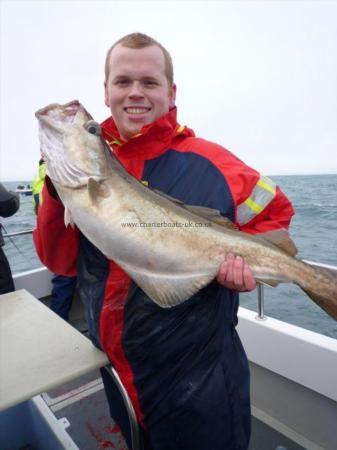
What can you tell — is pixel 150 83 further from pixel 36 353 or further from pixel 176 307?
pixel 36 353

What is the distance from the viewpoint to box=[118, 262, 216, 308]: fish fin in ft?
7.04

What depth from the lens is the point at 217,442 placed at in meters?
2.28

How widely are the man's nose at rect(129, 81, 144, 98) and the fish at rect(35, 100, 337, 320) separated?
1.25ft

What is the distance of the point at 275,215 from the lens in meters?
2.36

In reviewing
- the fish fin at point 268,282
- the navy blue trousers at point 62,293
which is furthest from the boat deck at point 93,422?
the fish fin at point 268,282

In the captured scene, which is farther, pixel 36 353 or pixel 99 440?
pixel 99 440

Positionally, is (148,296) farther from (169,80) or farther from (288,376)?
(288,376)

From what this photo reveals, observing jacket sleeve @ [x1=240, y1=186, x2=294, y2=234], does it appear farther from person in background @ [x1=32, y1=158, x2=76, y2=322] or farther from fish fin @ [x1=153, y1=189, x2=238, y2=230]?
person in background @ [x1=32, y1=158, x2=76, y2=322]

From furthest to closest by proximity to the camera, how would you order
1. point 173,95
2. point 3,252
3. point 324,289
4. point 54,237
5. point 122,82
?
point 3,252 < point 173,95 < point 122,82 < point 54,237 < point 324,289

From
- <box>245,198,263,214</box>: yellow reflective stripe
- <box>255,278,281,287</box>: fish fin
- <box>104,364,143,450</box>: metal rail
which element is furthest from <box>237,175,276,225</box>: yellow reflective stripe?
<box>104,364,143,450</box>: metal rail

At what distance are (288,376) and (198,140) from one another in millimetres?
2636

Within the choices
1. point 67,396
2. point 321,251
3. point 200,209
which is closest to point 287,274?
point 200,209

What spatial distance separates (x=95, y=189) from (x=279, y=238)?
1234mm

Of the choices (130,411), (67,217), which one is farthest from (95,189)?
(130,411)
